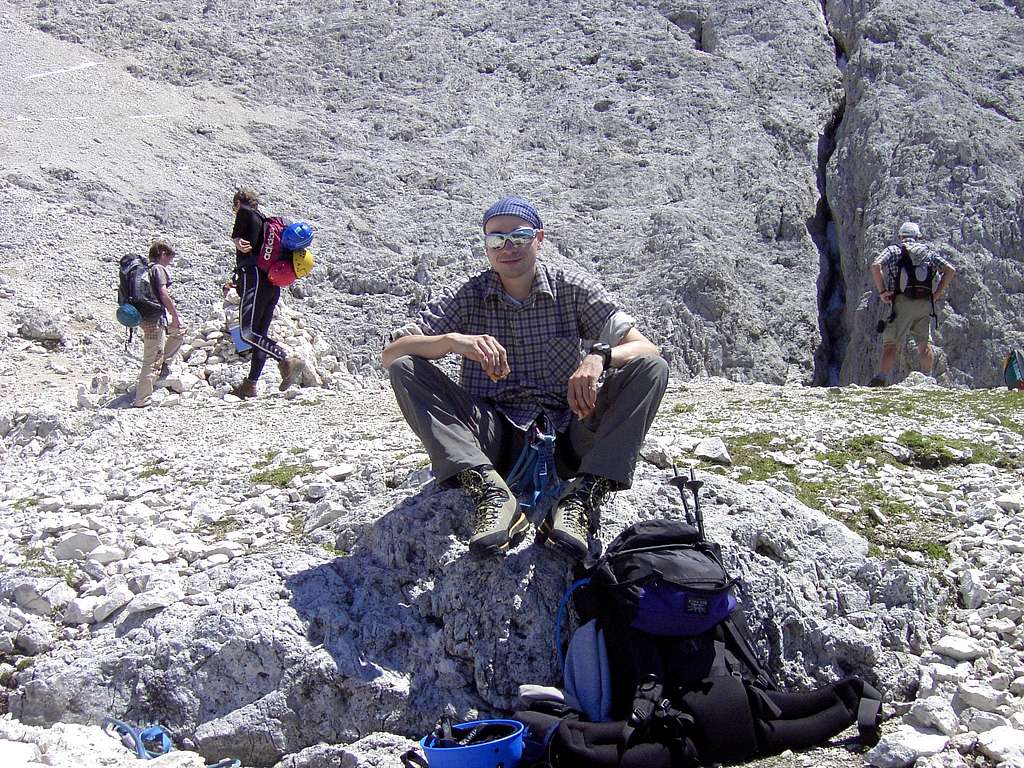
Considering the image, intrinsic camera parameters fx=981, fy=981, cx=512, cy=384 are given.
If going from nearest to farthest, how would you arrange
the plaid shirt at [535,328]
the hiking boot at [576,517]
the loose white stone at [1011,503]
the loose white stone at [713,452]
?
1. the hiking boot at [576,517]
2. the plaid shirt at [535,328]
3. the loose white stone at [1011,503]
4. the loose white stone at [713,452]

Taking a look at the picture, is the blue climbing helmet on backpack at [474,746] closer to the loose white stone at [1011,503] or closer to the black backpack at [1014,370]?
the loose white stone at [1011,503]

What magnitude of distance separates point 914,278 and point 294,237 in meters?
6.48

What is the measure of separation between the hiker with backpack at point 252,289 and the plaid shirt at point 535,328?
18.0ft

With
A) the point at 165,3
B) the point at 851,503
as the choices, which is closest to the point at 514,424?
the point at 851,503

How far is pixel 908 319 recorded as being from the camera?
34.5 ft

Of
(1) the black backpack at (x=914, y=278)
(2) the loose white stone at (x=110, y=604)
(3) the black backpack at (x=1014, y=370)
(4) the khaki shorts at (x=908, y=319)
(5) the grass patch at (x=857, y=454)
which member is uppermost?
(1) the black backpack at (x=914, y=278)

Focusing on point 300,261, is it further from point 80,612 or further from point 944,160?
point 944,160

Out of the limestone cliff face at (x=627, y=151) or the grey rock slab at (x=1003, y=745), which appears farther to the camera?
the limestone cliff face at (x=627, y=151)

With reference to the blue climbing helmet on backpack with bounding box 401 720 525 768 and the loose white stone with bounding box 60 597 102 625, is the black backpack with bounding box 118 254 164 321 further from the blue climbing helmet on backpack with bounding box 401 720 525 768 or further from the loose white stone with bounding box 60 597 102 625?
the blue climbing helmet on backpack with bounding box 401 720 525 768

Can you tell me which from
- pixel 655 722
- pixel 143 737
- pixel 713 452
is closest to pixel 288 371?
pixel 713 452

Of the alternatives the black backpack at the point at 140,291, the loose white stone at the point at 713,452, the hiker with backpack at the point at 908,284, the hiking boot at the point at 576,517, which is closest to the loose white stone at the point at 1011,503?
the loose white stone at the point at 713,452

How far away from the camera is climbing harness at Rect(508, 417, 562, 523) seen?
181 inches

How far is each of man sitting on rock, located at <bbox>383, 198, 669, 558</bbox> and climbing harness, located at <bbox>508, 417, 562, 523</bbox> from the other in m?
0.08

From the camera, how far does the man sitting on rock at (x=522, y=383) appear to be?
431 cm
